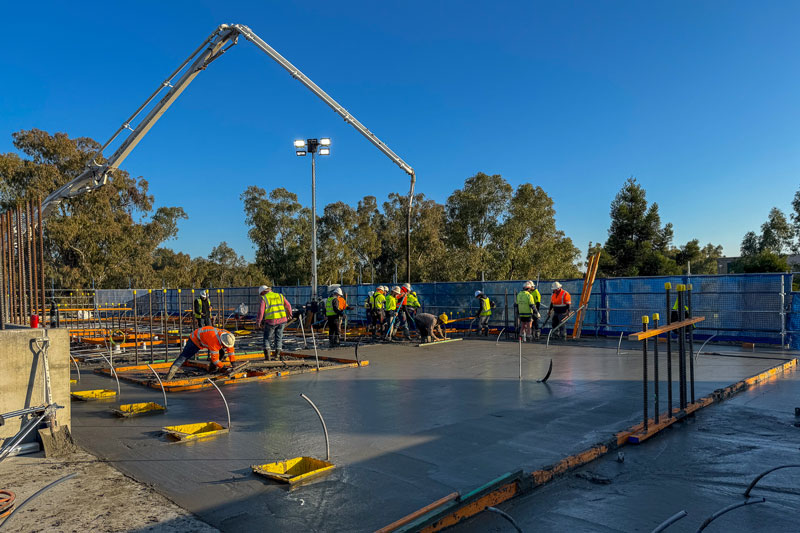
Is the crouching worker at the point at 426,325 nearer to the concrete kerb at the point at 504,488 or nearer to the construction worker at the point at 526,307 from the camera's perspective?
the construction worker at the point at 526,307

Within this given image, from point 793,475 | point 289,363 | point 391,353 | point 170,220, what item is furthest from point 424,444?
point 170,220

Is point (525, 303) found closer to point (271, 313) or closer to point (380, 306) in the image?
point (380, 306)

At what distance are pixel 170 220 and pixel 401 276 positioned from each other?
1015 inches

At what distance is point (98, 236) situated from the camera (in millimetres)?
43344

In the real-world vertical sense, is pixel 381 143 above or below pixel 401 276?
above

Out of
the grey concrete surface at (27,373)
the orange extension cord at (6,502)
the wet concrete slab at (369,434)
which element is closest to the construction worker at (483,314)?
the wet concrete slab at (369,434)

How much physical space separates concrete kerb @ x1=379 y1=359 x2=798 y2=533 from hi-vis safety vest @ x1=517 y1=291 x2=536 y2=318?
1009 centimetres

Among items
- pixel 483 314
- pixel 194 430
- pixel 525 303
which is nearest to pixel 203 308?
pixel 483 314

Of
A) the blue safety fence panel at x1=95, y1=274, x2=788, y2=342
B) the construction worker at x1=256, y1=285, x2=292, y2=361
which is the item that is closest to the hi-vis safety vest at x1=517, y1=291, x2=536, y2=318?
the blue safety fence panel at x1=95, y1=274, x2=788, y2=342

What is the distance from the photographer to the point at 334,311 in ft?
53.6

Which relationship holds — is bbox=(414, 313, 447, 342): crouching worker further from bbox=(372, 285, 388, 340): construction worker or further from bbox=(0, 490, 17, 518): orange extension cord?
bbox=(0, 490, 17, 518): orange extension cord

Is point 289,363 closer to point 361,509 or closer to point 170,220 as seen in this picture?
point 361,509

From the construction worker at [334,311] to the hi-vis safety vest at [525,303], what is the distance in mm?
5649

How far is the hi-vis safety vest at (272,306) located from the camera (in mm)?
13117
